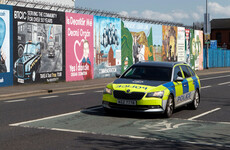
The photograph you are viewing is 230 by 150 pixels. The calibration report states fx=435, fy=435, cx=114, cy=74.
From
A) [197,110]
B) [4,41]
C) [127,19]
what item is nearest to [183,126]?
[197,110]

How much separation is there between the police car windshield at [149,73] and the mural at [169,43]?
2702cm

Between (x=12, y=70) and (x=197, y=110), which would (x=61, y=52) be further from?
(x=197, y=110)

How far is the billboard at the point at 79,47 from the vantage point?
25.9 m

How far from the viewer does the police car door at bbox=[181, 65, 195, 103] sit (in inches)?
500

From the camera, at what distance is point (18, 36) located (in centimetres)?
2183

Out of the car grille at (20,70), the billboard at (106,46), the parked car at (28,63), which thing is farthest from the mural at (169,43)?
the car grille at (20,70)

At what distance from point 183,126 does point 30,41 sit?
1438 centimetres

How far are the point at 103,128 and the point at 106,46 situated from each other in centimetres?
2069

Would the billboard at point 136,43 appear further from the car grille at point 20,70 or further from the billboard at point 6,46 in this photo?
the billboard at point 6,46

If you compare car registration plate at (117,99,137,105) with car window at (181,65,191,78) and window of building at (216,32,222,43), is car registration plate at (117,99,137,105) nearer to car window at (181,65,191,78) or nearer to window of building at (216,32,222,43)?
car window at (181,65,191,78)

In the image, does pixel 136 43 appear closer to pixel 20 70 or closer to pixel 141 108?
pixel 20 70

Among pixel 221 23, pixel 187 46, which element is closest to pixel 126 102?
pixel 187 46

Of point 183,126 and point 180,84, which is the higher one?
point 180,84

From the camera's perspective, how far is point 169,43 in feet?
132
